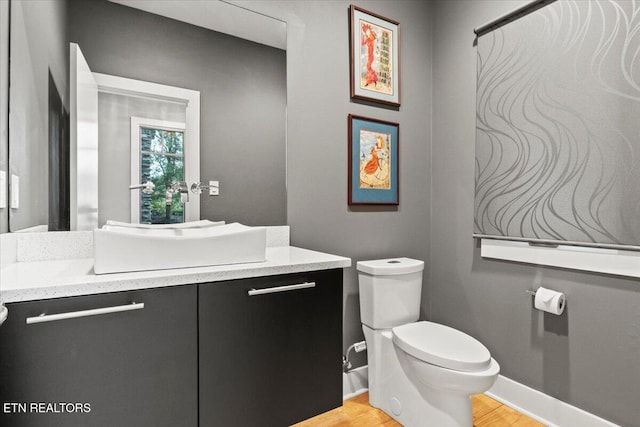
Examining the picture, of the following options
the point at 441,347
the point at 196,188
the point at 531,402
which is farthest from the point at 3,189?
the point at 531,402

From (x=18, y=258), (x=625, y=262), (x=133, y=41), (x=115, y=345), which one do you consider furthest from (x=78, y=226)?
(x=625, y=262)

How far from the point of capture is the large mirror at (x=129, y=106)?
127cm

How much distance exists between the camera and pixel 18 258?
4.16ft

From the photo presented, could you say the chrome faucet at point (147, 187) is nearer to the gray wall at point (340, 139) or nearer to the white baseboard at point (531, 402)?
the gray wall at point (340, 139)

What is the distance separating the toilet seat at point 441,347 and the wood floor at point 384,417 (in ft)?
1.47

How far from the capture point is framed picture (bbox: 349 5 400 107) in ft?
6.57

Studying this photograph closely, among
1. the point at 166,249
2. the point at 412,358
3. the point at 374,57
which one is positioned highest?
the point at 374,57

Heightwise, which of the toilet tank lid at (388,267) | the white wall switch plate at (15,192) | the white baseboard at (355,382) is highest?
the white wall switch plate at (15,192)

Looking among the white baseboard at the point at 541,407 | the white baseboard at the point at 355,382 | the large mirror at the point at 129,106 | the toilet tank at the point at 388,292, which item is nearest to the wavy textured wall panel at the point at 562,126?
the toilet tank at the point at 388,292

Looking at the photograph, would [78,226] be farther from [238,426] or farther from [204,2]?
[204,2]

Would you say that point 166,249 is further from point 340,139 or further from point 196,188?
point 340,139

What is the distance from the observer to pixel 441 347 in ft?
5.02

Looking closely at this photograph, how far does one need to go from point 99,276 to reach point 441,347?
1.35 metres

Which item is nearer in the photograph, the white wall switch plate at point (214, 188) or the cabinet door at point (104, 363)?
the cabinet door at point (104, 363)
